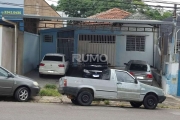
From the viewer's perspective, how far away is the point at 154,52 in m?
32.9

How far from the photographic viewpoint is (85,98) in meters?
16.3

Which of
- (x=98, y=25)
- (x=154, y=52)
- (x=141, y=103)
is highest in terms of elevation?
(x=98, y=25)

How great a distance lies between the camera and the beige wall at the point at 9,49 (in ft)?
73.3

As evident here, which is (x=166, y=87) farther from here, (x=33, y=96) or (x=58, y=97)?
(x=33, y=96)

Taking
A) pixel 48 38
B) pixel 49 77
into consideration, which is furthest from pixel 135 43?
pixel 49 77

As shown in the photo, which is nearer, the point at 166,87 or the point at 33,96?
the point at 33,96

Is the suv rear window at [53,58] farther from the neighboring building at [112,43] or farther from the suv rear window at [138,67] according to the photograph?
the neighboring building at [112,43]

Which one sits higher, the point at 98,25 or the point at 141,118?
the point at 98,25

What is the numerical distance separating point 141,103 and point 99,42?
1549cm

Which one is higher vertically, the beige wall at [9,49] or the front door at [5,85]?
the beige wall at [9,49]

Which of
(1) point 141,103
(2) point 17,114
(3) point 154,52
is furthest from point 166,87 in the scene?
(2) point 17,114

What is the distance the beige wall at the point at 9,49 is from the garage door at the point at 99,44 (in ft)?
25.8

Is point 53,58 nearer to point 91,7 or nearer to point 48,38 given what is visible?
point 48,38

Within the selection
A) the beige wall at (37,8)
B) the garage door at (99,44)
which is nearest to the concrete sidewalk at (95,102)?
the garage door at (99,44)
